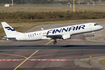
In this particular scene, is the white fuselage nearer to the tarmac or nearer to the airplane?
the airplane

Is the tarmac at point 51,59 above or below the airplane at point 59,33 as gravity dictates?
below

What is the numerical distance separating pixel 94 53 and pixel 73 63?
32.7ft

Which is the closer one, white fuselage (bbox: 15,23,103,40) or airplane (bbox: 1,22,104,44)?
airplane (bbox: 1,22,104,44)

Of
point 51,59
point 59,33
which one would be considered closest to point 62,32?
point 59,33

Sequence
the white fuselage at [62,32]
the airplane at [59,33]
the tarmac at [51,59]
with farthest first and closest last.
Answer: the white fuselage at [62,32] < the airplane at [59,33] < the tarmac at [51,59]

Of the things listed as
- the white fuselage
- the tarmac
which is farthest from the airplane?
the tarmac

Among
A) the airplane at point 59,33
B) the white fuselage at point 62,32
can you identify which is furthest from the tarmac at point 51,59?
the white fuselage at point 62,32

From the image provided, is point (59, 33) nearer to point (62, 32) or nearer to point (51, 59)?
point (62, 32)

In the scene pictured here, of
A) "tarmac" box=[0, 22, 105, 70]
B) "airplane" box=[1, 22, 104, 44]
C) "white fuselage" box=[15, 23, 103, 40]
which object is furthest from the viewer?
"white fuselage" box=[15, 23, 103, 40]

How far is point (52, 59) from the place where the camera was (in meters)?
39.8

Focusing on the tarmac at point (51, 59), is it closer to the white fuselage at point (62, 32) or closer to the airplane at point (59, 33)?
the airplane at point (59, 33)

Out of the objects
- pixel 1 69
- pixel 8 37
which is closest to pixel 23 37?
pixel 8 37

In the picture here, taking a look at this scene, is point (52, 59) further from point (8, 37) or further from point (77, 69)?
point (8, 37)

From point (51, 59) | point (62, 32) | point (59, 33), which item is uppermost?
point (62, 32)
